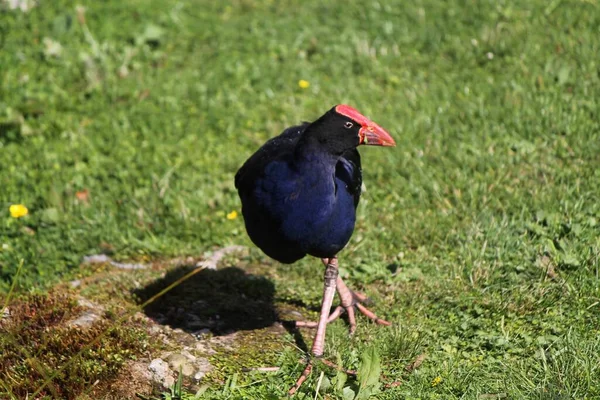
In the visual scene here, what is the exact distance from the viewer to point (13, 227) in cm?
657

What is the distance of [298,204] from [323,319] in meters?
0.73

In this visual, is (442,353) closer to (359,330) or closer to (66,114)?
(359,330)

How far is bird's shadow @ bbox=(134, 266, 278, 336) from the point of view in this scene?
17.4ft

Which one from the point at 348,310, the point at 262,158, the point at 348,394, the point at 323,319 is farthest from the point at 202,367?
the point at 262,158

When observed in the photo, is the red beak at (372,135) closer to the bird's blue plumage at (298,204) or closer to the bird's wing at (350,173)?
the bird's blue plumage at (298,204)

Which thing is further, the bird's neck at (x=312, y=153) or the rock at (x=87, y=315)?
the rock at (x=87, y=315)

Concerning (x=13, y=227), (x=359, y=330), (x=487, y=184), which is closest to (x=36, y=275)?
(x=13, y=227)

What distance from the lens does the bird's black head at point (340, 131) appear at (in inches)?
177

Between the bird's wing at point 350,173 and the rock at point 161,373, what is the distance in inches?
58.9

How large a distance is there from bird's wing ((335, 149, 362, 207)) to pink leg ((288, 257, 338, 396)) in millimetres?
439

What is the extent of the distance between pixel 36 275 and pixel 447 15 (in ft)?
17.7

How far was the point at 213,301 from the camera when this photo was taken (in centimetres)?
566

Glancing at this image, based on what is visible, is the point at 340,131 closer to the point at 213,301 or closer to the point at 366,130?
the point at 366,130

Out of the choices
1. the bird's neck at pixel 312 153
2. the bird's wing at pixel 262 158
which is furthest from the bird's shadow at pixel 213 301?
the bird's neck at pixel 312 153
